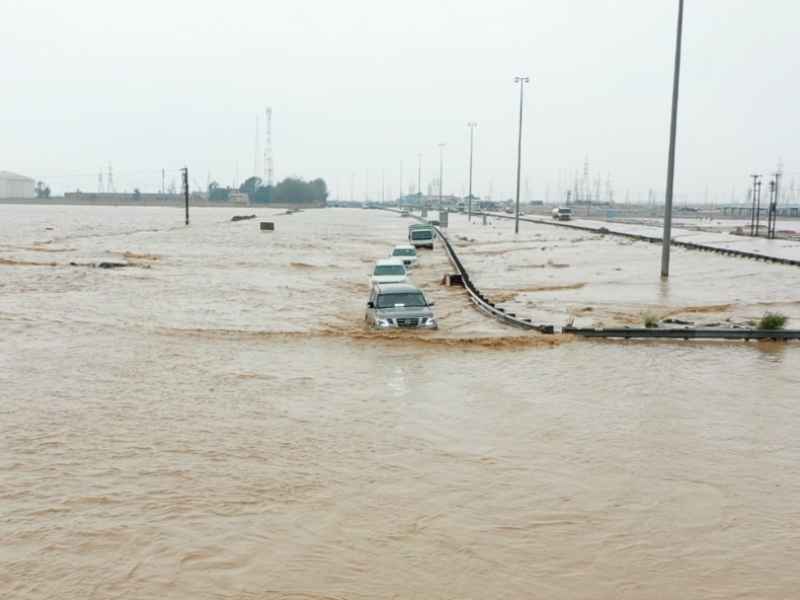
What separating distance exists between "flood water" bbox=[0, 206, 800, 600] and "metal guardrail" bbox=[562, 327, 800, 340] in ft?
1.26

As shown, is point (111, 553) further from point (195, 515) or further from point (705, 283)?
point (705, 283)

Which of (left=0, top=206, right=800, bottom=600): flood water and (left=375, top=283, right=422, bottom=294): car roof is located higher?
(left=375, top=283, right=422, bottom=294): car roof

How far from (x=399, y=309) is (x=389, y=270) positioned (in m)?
10.1

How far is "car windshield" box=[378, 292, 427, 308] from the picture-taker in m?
21.4

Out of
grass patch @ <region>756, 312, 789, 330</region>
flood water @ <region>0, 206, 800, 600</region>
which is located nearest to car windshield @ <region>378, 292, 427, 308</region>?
flood water @ <region>0, 206, 800, 600</region>

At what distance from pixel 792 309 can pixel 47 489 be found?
2402 cm

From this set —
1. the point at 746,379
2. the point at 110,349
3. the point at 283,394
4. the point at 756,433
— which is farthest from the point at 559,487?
the point at 110,349

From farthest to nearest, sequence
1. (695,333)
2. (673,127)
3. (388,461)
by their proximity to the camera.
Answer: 1. (673,127)
2. (695,333)
3. (388,461)

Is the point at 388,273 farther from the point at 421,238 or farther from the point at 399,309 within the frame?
the point at 421,238

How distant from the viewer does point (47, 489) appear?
411 inches

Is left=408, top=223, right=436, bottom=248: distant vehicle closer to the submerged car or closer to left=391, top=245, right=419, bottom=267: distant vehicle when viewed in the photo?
left=391, top=245, right=419, bottom=267: distant vehicle

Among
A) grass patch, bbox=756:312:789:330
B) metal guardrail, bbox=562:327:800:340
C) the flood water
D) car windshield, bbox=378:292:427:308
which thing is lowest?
the flood water

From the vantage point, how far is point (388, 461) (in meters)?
11.3

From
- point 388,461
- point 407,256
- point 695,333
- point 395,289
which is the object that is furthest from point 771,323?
point 407,256
